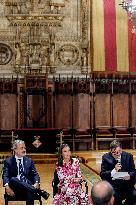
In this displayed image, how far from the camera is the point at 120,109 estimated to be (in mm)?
17094

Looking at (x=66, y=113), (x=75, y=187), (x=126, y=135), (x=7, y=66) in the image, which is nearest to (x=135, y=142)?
(x=126, y=135)

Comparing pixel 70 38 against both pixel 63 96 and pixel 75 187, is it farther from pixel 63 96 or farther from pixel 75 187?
pixel 75 187

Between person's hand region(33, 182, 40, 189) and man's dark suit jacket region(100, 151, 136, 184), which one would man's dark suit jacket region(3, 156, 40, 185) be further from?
man's dark suit jacket region(100, 151, 136, 184)

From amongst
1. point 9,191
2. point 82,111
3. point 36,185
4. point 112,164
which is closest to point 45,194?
point 36,185

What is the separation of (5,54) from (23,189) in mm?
11354

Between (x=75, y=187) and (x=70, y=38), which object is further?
(x=70, y=38)

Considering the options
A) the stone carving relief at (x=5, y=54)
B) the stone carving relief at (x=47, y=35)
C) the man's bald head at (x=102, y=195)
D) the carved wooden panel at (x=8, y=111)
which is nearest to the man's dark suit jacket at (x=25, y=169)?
the man's bald head at (x=102, y=195)

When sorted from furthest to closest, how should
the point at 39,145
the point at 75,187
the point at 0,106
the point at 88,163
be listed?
1. the point at 0,106
2. the point at 39,145
3. the point at 88,163
4. the point at 75,187

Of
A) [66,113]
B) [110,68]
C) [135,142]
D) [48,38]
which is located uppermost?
[48,38]

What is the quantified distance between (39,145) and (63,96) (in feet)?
8.76

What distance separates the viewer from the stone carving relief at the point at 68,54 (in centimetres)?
1708

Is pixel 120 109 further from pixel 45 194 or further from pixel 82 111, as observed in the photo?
pixel 45 194

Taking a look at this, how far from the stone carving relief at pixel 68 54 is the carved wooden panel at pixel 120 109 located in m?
2.03

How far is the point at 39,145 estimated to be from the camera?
47.8ft
